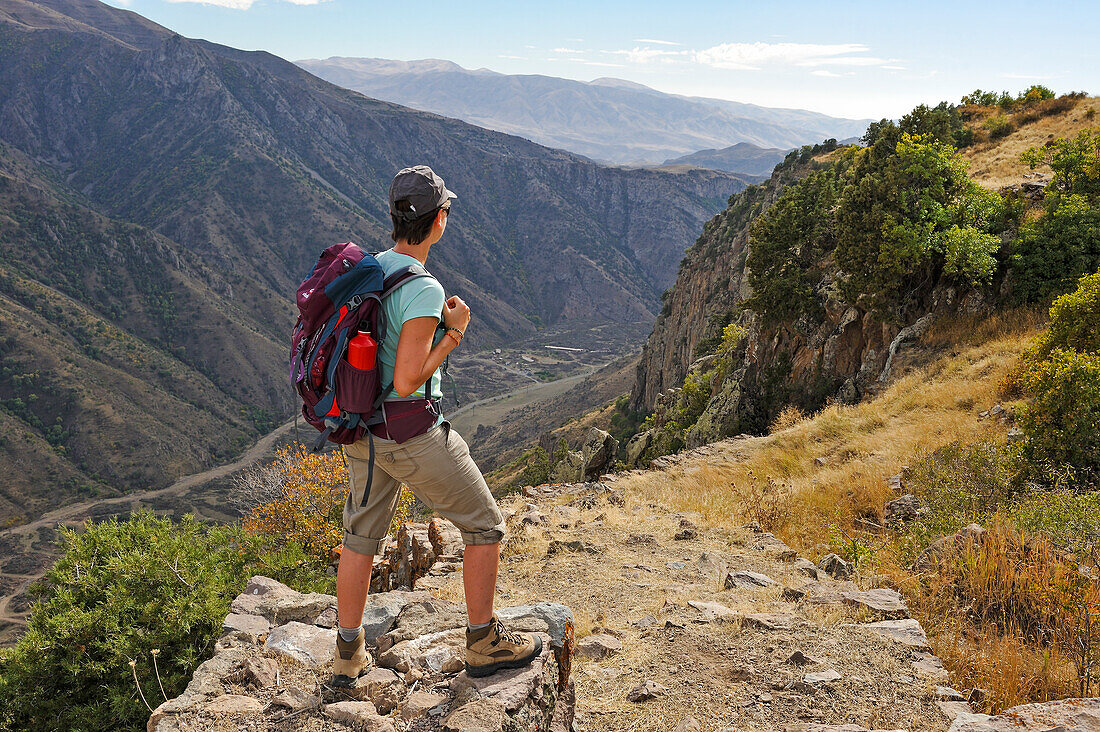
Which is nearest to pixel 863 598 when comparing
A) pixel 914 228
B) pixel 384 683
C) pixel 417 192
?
pixel 384 683

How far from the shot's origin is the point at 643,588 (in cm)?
632

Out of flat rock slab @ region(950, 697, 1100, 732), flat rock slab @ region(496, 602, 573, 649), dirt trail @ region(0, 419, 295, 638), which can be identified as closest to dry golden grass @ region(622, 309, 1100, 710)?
flat rock slab @ region(950, 697, 1100, 732)

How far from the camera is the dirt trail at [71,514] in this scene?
5629 centimetres

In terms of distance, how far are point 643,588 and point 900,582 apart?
90.9 inches

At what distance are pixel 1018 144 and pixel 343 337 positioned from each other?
26.8m

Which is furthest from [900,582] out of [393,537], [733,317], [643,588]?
[733,317]

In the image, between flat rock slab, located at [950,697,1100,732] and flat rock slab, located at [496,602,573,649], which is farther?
flat rock slab, located at [496,602,573,649]

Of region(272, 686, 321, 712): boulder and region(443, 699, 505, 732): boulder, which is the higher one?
region(443, 699, 505, 732): boulder

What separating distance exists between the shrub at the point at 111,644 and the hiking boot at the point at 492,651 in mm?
3335

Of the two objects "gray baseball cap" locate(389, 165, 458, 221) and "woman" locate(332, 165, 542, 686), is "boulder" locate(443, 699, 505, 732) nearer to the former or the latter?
"woman" locate(332, 165, 542, 686)

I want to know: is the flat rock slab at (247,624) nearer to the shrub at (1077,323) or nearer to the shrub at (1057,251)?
the shrub at (1077,323)

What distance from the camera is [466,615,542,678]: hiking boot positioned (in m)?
3.36

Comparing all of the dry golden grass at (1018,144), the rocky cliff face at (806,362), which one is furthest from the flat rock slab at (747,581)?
the dry golden grass at (1018,144)

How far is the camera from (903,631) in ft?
14.8
